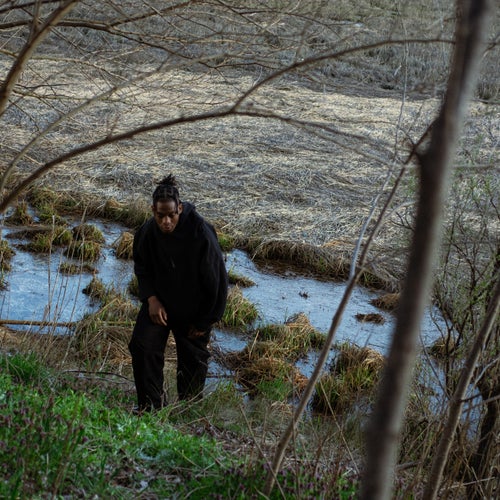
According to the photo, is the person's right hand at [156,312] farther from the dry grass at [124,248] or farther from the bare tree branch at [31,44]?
the dry grass at [124,248]

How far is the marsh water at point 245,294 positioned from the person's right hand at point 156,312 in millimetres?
2604

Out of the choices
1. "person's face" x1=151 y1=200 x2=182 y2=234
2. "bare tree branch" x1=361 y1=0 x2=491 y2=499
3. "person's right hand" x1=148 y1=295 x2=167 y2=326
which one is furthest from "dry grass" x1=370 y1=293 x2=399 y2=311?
"bare tree branch" x1=361 y1=0 x2=491 y2=499

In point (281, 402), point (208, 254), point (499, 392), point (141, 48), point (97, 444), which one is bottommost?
point (281, 402)

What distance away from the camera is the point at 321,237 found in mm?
12188

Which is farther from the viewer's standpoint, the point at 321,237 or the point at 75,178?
the point at 75,178

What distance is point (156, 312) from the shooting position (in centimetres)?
595

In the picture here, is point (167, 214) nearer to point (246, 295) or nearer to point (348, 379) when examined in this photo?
point (348, 379)

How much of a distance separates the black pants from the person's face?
651mm

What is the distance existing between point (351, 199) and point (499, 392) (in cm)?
909

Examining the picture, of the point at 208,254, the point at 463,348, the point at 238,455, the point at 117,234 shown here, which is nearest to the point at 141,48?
the point at 208,254

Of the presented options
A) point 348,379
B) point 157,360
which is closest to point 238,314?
point 348,379

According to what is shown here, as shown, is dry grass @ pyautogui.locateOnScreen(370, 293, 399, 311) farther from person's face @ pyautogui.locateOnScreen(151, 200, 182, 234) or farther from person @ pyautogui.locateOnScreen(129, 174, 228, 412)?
person's face @ pyautogui.locateOnScreen(151, 200, 182, 234)

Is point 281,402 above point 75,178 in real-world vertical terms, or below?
below

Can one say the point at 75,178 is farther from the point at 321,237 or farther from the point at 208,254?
the point at 208,254
